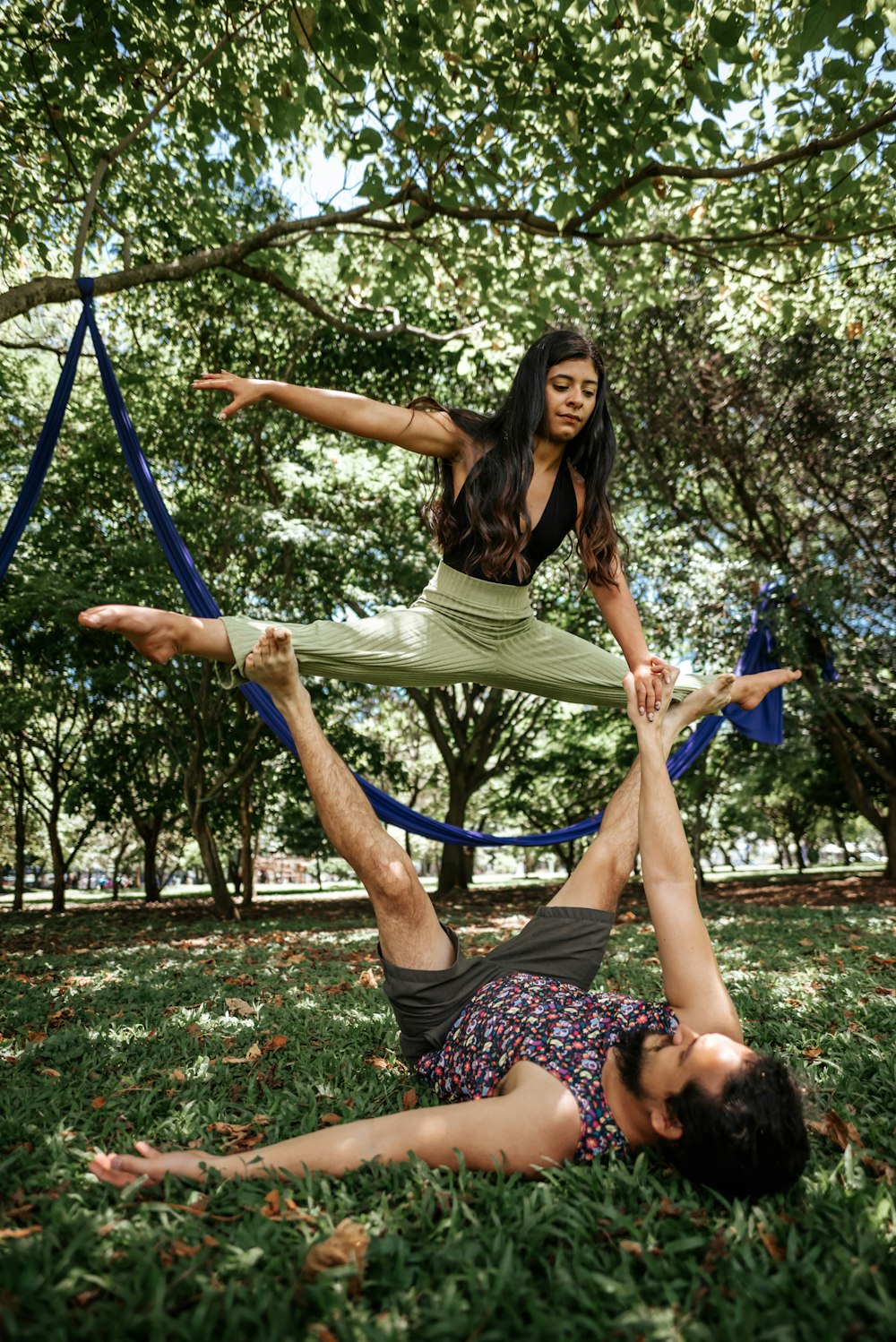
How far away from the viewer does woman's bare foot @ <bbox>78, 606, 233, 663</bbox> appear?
7.33 feet

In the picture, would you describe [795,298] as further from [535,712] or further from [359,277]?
[535,712]

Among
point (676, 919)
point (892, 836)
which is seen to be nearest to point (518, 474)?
point (676, 919)

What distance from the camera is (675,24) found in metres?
3.77

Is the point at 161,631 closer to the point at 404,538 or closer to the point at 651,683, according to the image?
the point at 651,683

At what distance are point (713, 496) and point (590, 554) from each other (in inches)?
336

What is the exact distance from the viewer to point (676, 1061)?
177cm

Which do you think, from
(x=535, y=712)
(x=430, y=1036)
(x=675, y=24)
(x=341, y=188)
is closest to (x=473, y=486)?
(x=430, y=1036)

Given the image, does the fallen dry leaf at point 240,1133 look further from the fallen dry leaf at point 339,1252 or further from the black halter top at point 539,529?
the black halter top at point 539,529

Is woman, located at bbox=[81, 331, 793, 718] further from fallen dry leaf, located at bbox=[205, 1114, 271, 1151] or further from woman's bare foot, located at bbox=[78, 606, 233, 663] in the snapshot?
fallen dry leaf, located at bbox=[205, 1114, 271, 1151]

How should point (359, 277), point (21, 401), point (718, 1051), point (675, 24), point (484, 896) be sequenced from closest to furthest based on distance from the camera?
point (718, 1051) < point (675, 24) < point (359, 277) < point (21, 401) < point (484, 896)

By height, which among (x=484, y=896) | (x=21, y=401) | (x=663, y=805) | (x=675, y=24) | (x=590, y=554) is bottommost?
(x=484, y=896)

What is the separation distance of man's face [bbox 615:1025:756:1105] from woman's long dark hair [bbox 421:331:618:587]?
4.87ft

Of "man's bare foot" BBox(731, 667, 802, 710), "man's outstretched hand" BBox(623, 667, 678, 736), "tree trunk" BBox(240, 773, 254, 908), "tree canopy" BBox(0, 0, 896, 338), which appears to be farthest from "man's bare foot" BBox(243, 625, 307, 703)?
Answer: "tree trunk" BBox(240, 773, 254, 908)

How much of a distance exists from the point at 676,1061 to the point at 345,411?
6.58ft
